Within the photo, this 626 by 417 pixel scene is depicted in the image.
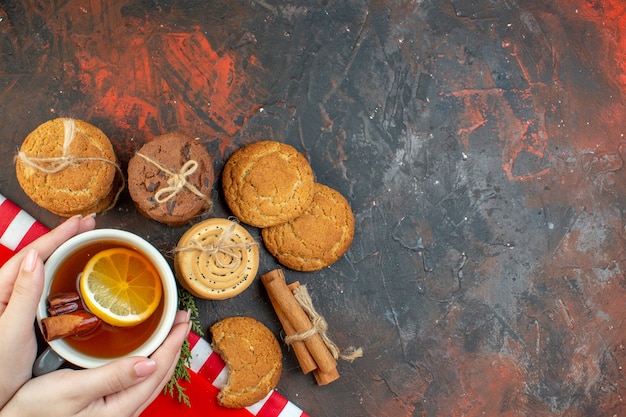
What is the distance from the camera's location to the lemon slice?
2076 millimetres

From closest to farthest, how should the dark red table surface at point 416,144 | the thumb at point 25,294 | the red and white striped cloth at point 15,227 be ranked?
the thumb at point 25,294 < the red and white striped cloth at point 15,227 < the dark red table surface at point 416,144

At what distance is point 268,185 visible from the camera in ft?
8.24

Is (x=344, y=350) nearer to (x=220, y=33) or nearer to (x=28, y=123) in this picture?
(x=220, y=33)

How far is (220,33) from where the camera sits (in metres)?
2.76

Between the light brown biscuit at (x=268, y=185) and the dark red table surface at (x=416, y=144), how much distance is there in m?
0.18

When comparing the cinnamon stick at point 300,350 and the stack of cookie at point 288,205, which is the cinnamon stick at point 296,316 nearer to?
the cinnamon stick at point 300,350

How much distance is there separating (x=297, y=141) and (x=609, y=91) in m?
1.65

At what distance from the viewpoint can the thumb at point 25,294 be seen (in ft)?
5.91

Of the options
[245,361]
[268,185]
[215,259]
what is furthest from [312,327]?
[268,185]

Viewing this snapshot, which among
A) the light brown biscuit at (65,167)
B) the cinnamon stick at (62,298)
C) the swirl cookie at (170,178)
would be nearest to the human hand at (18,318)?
the cinnamon stick at (62,298)

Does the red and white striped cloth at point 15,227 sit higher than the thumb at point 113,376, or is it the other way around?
the thumb at point 113,376

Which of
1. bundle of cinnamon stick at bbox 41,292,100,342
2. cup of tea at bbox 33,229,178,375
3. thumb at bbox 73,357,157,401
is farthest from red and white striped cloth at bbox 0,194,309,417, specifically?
thumb at bbox 73,357,157,401

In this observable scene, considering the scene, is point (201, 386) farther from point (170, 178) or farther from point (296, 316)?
point (170, 178)

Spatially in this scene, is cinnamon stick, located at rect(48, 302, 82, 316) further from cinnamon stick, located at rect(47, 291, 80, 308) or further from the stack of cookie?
the stack of cookie
